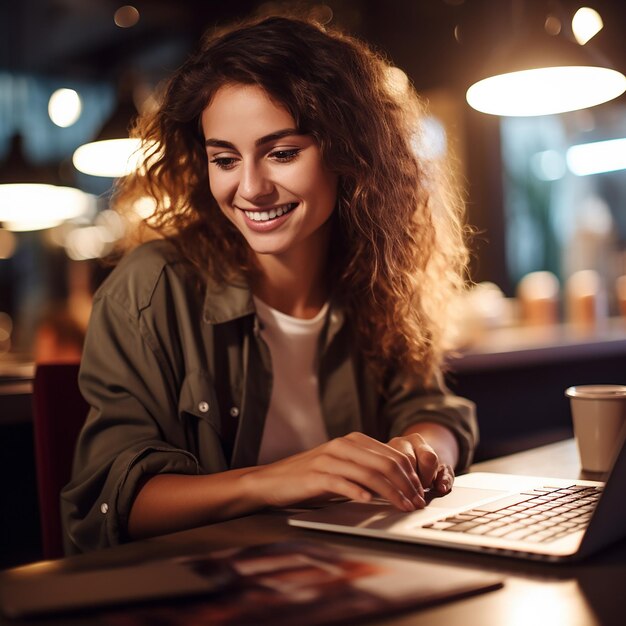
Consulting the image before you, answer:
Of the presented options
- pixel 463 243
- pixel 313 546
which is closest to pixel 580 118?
pixel 463 243

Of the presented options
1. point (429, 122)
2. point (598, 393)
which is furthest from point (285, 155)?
point (429, 122)

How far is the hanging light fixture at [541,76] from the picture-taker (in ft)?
6.39

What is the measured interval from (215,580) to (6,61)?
6.23 m

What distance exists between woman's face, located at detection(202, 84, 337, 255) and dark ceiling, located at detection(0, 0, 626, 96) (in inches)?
84.8

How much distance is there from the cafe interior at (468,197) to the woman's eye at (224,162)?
0.34 metres

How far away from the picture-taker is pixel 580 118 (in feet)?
17.9

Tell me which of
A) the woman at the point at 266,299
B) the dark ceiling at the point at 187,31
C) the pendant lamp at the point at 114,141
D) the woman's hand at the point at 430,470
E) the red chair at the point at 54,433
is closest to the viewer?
the woman's hand at the point at 430,470

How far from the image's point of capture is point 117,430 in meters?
1.19

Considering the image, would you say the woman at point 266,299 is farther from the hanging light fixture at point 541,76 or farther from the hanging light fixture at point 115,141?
the hanging light fixture at point 115,141

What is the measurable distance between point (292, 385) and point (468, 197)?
336 cm

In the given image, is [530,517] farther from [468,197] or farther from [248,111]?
[468,197]

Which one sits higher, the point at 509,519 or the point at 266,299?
the point at 266,299

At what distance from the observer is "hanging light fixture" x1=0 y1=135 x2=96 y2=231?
4281 millimetres

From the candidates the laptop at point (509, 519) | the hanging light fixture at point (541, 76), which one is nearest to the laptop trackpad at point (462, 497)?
the laptop at point (509, 519)
